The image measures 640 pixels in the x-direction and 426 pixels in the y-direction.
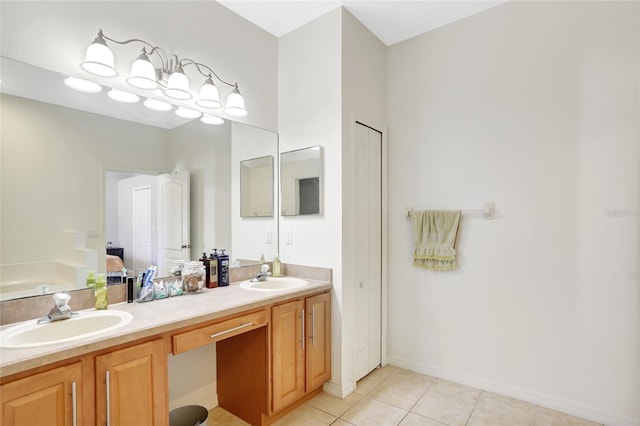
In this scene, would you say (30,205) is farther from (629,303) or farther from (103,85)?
(629,303)

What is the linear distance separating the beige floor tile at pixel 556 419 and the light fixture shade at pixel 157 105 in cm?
303

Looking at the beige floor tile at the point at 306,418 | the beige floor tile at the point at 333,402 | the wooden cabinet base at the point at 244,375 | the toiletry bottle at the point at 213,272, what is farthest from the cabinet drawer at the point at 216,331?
the beige floor tile at the point at 333,402

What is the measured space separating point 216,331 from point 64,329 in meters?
0.66

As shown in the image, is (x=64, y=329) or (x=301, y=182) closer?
(x=64, y=329)

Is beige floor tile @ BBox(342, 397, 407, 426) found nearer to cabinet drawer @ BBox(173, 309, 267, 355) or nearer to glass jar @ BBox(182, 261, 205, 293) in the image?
cabinet drawer @ BBox(173, 309, 267, 355)

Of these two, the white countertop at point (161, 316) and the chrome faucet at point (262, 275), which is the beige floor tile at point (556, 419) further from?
the chrome faucet at point (262, 275)

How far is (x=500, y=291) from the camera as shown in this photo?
2.37 meters

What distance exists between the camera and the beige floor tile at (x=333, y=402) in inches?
86.0

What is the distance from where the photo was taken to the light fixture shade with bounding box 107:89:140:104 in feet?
5.92

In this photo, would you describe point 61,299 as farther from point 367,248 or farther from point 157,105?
point 367,248

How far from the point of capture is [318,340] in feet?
7.50

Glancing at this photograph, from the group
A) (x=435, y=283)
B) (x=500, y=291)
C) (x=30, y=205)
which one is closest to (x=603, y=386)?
(x=500, y=291)

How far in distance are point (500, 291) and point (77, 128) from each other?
9.41ft

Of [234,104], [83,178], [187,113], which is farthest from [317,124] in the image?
[83,178]
